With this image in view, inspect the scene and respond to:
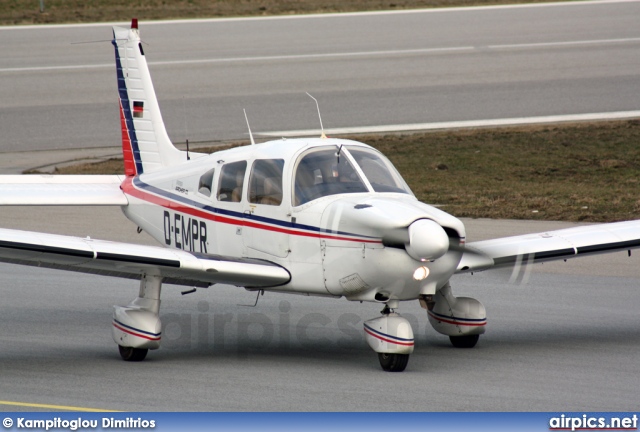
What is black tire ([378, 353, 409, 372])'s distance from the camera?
9.81m

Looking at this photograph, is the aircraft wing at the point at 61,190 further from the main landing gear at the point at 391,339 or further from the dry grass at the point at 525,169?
the dry grass at the point at 525,169

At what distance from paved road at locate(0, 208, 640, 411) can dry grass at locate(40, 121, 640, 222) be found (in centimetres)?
316

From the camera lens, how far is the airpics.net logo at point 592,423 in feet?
26.4

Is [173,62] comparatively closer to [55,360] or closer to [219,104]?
[219,104]

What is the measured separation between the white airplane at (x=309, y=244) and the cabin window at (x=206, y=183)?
0.04 feet

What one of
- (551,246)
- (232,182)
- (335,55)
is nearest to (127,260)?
(232,182)

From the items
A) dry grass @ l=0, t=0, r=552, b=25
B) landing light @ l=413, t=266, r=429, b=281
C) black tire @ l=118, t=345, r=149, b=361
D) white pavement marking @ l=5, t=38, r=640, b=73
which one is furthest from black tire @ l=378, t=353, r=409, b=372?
dry grass @ l=0, t=0, r=552, b=25

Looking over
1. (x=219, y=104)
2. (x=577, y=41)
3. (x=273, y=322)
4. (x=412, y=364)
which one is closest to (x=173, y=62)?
(x=219, y=104)

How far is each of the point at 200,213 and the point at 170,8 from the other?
3519cm

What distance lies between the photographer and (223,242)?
37.1 ft

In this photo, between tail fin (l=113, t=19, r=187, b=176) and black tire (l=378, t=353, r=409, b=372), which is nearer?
black tire (l=378, t=353, r=409, b=372)

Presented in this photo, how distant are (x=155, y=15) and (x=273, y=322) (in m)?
32.7

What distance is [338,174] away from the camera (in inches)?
408

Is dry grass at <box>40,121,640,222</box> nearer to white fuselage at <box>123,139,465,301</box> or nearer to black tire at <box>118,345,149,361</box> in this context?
white fuselage at <box>123,139,465,301</box>
